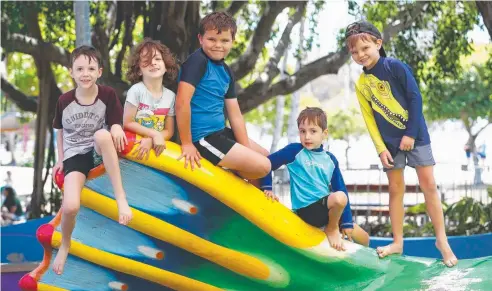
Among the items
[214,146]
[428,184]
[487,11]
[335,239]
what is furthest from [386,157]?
[487,11]

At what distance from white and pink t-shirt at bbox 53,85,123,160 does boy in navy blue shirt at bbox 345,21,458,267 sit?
4.11ft

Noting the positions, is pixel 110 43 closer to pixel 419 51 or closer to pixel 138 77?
pixel 419 51

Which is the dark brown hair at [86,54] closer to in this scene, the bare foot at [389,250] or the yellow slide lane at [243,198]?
the yellow slide lane at [243,198]

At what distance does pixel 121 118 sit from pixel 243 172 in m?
0.65

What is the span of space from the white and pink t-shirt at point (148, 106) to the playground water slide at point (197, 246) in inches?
5.4

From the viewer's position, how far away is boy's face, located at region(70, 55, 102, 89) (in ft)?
11.9

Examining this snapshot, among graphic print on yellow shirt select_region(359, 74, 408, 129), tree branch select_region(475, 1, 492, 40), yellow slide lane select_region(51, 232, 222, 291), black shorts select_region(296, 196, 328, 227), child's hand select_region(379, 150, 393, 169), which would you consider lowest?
yellow slide lane select_region(51, 232, 222, 291)

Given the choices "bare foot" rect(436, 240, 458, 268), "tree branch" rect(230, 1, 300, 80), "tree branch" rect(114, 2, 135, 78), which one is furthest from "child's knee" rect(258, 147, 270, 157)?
"tree branch" rect(114, 2, 135, 78)

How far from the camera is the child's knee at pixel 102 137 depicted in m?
3.47

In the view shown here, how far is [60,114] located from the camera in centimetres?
371

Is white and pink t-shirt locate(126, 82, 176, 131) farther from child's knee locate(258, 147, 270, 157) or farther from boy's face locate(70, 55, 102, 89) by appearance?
child's knee locate(258, 147, 270, 157)

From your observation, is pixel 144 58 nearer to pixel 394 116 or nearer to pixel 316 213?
pixel 316 213

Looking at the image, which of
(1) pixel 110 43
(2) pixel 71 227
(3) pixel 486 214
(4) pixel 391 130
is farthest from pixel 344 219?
(1) pixel 110 43

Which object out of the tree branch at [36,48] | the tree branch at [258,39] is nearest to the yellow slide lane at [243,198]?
the tree branch at [258,39]
